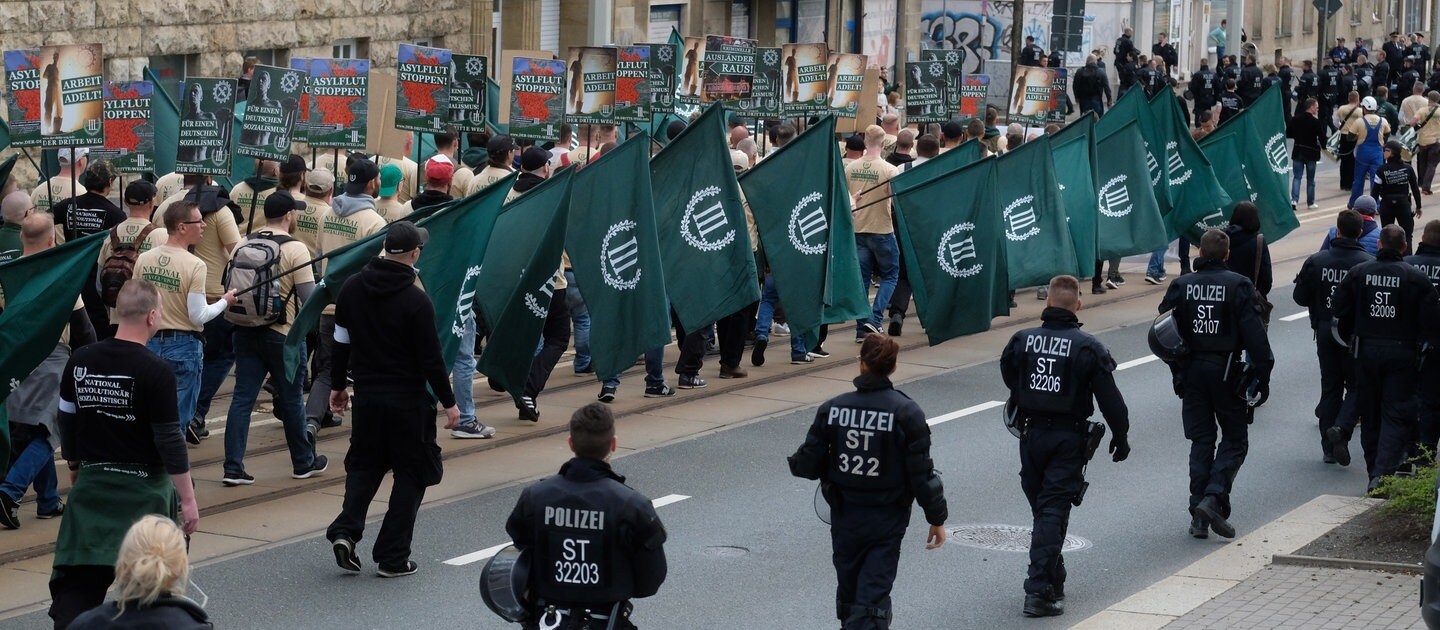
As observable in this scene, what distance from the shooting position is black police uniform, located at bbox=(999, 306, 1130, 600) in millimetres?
9547

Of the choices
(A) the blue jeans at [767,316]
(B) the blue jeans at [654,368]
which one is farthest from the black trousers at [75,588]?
(A) the blue jeans at [767,316]

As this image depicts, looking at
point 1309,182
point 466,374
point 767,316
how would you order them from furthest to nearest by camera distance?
point 1309,182 → point 767,316 → point 466,374

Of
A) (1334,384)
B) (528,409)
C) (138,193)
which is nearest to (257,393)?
(138,193)

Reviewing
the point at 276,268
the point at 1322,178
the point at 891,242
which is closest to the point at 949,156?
the point at 891,242

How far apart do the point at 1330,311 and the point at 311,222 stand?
6668 millimetres

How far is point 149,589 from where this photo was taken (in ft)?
18.2

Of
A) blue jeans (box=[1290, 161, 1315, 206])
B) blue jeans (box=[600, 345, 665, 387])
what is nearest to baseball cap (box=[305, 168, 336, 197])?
blue jeans (box=[600, 345, 665, 387])

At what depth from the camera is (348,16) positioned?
27.0 m

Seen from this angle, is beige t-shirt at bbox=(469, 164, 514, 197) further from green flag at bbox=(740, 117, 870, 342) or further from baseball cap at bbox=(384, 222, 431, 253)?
baseball cap at bbox=(384, 222, 431, 253)

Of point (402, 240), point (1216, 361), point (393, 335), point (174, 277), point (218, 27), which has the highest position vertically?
point (218, 27)

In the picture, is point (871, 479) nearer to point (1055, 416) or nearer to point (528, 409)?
point (1055, 416)

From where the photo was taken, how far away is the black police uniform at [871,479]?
26.9 ft

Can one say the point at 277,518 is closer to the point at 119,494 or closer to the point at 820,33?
the point at 119,494

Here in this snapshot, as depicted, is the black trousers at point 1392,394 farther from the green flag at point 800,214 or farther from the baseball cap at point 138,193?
the baseball cap at point 138,193
